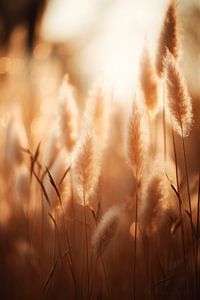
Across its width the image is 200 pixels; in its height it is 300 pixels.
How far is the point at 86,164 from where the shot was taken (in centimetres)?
123

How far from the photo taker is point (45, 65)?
10.2 ft

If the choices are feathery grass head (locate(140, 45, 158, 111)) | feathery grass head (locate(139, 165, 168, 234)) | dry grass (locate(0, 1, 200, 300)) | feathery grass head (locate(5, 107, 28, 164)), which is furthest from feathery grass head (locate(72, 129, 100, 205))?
feathery grass head (locate(5, 107, 28, 164))

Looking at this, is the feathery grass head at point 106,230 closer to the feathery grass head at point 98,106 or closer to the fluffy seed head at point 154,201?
the fluffy seed head at point 154,201

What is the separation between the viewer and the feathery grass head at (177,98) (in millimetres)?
1206

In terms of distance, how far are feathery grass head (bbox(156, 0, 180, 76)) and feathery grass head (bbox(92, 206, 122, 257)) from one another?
40cm

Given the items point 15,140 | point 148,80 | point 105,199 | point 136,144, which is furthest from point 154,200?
point 105,199

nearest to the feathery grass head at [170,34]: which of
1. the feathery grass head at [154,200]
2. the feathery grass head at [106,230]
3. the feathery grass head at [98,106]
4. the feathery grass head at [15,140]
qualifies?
the feathery grass head at [98,106]

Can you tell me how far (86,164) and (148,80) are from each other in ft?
1.06

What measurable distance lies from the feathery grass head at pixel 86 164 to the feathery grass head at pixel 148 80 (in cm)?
26

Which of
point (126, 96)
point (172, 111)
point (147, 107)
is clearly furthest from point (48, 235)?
point (172, 111)

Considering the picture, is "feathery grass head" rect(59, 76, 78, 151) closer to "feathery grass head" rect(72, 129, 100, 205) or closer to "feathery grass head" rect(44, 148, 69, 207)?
"feathery grass head" rect(44, 148, 69, 207)

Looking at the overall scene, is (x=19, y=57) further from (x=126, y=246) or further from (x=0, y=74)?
(x=126, y=246)

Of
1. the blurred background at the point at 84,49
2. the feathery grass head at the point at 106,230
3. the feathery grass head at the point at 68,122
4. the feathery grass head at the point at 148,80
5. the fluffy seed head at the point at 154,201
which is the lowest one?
the feathery grass head at the point at 106,230

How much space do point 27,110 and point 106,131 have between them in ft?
5.12
